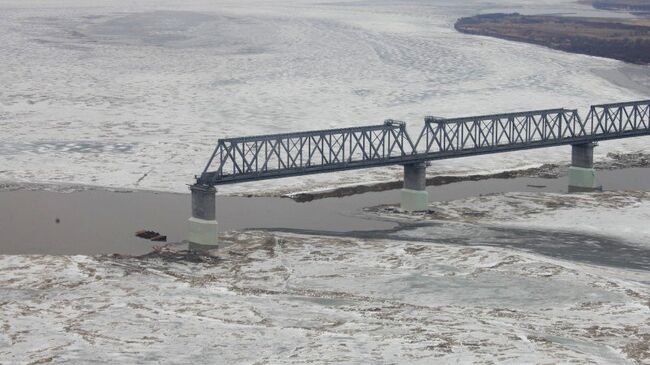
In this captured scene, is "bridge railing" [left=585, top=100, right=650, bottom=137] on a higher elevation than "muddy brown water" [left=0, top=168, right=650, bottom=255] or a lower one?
higher

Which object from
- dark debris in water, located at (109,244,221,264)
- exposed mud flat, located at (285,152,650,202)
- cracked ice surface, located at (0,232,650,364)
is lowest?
exposed mud flat, located at (285,152,650,202)

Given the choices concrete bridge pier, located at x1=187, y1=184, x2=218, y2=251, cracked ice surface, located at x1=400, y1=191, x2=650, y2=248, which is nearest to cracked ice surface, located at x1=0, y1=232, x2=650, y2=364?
concrete bridge pier, located at x1=187, y1=184, x2=218, y2=251

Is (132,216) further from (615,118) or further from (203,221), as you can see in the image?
(615,118)

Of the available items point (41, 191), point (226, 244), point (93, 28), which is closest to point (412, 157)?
point (226, 244)

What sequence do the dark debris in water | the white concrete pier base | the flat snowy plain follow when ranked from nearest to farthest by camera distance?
the flat snowy plain, the dark debris in water, the white concrete pier base

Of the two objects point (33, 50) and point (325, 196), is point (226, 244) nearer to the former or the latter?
point (325, 196)

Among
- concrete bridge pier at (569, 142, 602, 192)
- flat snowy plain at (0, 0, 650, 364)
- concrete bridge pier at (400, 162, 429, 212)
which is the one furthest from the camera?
concrete bridge pier at (569, 142, 602, 192)

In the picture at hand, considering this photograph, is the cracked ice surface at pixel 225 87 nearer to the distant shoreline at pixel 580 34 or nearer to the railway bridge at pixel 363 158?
the railway bridge at pixel 363 158

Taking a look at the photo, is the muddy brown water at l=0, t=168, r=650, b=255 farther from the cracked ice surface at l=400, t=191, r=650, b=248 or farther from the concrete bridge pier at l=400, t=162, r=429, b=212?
the cracked ice surface at l=400, t=191, r=650, b=248
